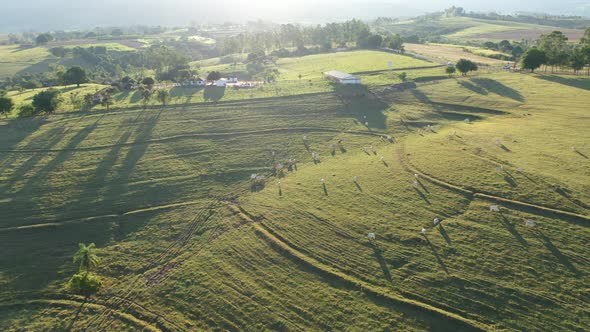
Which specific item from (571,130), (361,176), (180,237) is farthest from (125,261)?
(571,130)

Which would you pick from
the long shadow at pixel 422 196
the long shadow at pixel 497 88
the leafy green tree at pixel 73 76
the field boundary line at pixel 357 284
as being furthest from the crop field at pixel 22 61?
the long shadow at pixel 497 88

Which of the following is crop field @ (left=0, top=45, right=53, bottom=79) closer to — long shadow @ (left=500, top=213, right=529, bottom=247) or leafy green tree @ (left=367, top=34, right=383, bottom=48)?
leafy green tree @ (left=367, top=34, right=383, bottom=48)

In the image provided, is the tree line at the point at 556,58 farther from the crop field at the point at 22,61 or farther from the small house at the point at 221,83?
the crop field at the point at 22,61

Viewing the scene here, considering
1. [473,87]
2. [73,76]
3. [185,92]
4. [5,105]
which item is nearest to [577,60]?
[473,87]

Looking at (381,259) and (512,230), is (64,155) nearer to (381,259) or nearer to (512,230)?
(381,259)

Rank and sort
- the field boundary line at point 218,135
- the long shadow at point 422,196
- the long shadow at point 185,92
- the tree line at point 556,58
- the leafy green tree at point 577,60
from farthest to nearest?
the tree line at point 556,58
the leafy green tree at point 577,60
the long shadow at point 185,92
the field boundary line at point 218,135
the long shadow at point 422,196

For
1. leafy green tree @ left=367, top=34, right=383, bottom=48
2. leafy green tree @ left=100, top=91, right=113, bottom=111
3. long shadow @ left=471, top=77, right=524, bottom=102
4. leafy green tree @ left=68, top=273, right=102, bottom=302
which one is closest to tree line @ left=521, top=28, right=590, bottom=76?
long shadow @ left=471, top=77, right=524, bottom=102

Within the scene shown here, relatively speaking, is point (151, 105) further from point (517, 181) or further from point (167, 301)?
point (517, 181)
